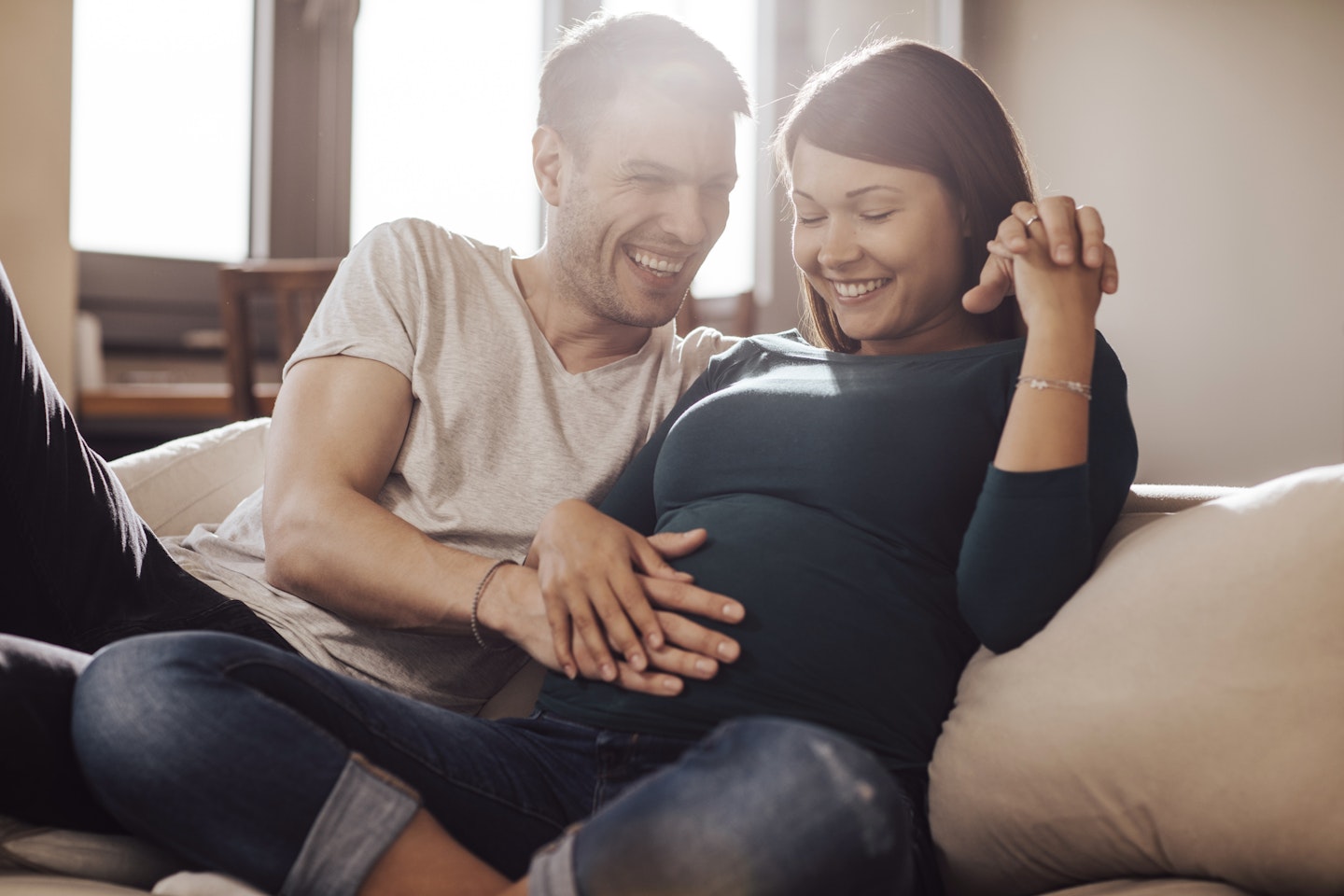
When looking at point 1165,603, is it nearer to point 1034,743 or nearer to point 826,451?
point 1034,743

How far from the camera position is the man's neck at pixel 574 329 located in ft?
4.66

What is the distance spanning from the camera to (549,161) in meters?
1.53

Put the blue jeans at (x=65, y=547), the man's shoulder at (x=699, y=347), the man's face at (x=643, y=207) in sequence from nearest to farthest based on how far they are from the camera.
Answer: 1. the blue jeans at (x=65, y=547)
2. the man's face at (x=643, y=207)
3. the man's shoulder at (x=699, y=347)

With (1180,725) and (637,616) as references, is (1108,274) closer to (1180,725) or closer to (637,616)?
(1180,725)

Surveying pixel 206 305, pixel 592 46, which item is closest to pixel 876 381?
pixel 592 46

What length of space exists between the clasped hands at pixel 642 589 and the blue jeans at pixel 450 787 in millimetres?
65

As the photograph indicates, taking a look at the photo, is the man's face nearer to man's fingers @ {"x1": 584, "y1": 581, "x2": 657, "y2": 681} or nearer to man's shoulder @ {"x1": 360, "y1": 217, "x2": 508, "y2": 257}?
man's shoulder @ {"x1": 360, "y1": 217, "x2": 508, "y2": 257}

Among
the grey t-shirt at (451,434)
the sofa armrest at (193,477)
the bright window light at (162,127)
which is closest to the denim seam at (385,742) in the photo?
the grey t-shirt at (451,434)

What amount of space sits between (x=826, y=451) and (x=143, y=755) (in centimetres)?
64

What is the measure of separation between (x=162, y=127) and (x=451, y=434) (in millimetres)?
2941

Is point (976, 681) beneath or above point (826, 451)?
beneath

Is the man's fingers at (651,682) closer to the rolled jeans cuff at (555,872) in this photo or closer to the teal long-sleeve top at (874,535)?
the teal long-sleeve top at (874,535)

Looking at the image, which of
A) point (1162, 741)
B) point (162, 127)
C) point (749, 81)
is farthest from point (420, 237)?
point (749, 81)

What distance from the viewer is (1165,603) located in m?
0.87
